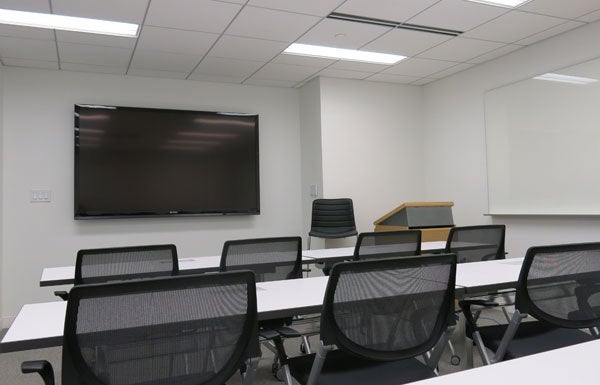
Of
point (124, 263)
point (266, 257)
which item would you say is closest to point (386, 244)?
point (266, 257)

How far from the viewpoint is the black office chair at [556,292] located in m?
1.89

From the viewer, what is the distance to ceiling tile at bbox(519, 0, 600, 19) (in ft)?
11.9

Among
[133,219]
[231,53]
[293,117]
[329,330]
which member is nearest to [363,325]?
[329,330]

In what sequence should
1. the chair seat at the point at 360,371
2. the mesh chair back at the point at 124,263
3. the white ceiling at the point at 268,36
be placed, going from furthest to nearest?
the white ceiling at the point at 268,36 → the mesh chair back at the point at 124,263 → the chair seat at the point at 360,371

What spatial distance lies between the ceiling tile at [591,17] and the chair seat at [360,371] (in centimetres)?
359

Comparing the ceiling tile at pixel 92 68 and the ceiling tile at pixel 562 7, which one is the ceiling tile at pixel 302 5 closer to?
the ceiling tile at pixel 562 7

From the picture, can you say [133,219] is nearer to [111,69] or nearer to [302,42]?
[111,69]

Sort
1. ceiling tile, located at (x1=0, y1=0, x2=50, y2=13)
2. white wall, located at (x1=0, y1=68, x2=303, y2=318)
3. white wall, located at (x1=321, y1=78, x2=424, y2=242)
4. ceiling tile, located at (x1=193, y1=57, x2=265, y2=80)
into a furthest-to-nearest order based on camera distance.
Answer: white wall, located at (x1=321, y1=78, x2=424, y2=242) < ceiling tile, located at (x1=193, y1=57, x2=265, y2=80) < white wall, located at (x1=0, y1=68, x2=303, y2=318) < ceiling tile, located at (x1=0, y1=0, x2=50, y2=13)

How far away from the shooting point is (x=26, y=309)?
1881 millimetres

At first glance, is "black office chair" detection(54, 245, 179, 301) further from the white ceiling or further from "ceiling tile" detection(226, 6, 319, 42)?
"ceiling tile" detection(226, 6, 319, 42)

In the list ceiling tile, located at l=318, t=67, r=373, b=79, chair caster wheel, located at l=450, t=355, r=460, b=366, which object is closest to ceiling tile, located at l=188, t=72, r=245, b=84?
ceiling tile, located at l=318, t=67, r=373, b=79

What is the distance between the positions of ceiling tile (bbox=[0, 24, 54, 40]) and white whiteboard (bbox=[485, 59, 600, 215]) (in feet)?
14.8

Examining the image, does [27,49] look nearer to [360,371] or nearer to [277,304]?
[277,304]

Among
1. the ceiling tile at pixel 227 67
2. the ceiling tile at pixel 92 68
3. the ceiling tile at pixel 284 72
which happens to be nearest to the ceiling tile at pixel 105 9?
the ceiling tile at pixel 227 67
